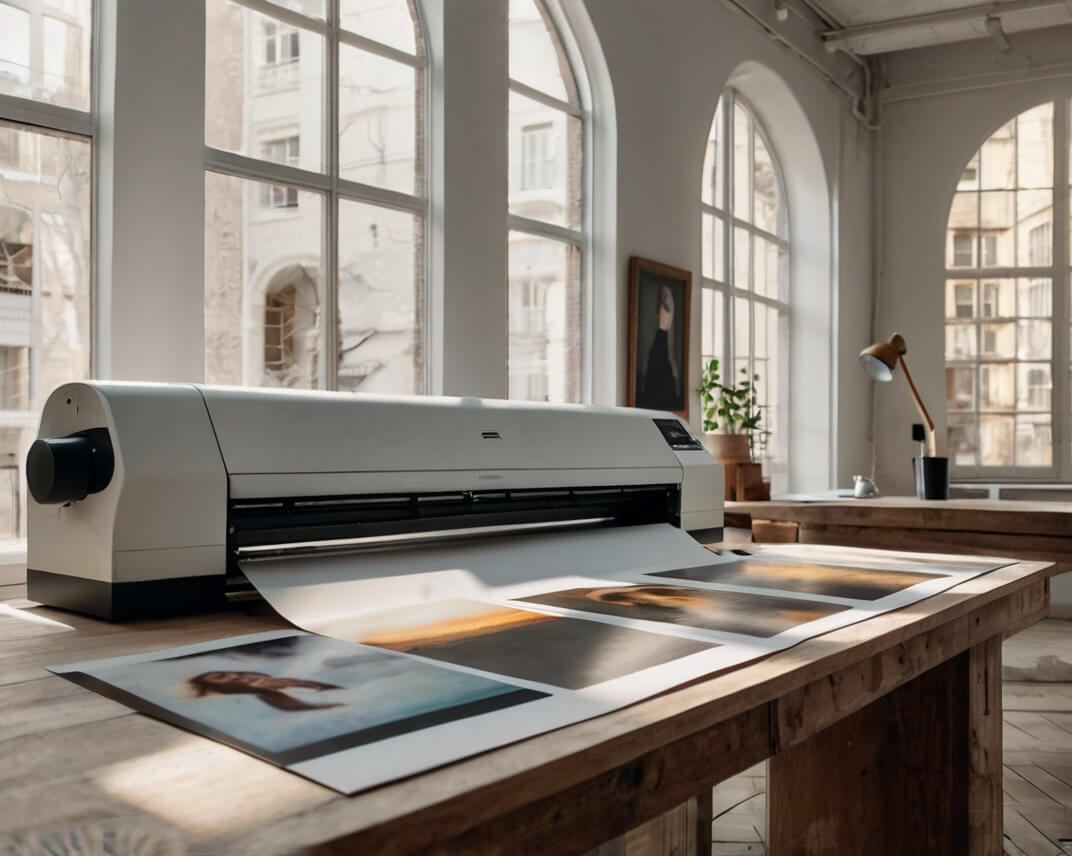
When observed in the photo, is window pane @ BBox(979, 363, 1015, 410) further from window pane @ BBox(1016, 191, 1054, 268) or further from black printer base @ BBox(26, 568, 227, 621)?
black printer base @ BBox(26, 568, 227, 621)

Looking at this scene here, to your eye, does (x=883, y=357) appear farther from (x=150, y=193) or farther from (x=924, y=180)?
(x=924, y=180)

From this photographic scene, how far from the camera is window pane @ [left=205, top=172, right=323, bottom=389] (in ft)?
8.67

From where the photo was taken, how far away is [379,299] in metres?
3.14

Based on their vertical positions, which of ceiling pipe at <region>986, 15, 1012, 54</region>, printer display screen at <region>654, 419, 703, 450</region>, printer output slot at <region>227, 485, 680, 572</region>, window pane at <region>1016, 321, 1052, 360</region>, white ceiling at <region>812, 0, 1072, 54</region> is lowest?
printer output slot at <region>227, 485, 680, 572</region>

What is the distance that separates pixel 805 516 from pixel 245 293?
1829mm

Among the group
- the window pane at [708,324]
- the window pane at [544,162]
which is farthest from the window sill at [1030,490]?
the window pane at [544,162]

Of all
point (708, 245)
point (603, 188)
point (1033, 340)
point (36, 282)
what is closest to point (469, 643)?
point (36, 282)

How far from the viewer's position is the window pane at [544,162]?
3.76 m

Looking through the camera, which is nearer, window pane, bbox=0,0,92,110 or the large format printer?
the large format printer

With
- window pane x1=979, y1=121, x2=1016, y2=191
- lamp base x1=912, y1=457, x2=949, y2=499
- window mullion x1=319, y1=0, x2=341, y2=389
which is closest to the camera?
window mullion x1=319, y1=0, x2=341, y2=389

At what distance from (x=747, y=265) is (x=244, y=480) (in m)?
4.60

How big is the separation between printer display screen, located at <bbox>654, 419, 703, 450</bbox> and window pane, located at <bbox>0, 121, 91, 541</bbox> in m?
1.30

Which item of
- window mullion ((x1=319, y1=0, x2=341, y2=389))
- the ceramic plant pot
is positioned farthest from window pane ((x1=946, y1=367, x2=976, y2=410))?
window mullion ((x1=319, y1=0, x2=341, y2=389))

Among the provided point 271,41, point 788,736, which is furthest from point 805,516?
point 788,736
